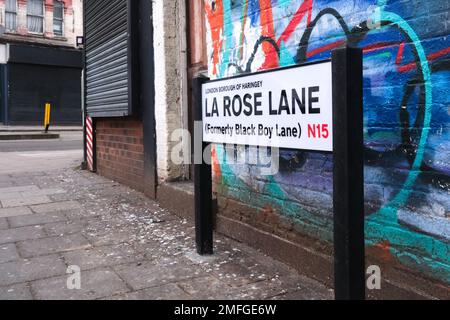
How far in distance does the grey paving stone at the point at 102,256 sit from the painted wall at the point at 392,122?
1347 mm

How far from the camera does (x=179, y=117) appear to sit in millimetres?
5363

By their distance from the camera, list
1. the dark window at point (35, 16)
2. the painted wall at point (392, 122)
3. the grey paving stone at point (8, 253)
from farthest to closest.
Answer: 1. the dark window at point (35, 16)
2. the grey paving stone at point (8, 253)
3. the painted wall at point (392, 122)

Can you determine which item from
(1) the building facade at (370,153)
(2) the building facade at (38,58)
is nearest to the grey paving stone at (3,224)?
(1) the building facade at (370,153)

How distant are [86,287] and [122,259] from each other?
59cm

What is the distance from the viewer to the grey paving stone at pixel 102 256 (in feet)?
11.3

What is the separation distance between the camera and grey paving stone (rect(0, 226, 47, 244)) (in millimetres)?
4145

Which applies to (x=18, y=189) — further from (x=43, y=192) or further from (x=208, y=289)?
(x=208, y=289)

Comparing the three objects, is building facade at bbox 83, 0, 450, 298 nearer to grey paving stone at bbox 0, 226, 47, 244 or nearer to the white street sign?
the white street sign

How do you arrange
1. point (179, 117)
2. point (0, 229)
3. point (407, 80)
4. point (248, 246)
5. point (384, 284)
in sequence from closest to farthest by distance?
point (407, 80) → point (384, 284) → point (248, 246) → point (0, 229) → point (179, 117)

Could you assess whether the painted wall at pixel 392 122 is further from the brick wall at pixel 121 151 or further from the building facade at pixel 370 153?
the brick wall at pixel 121 151
